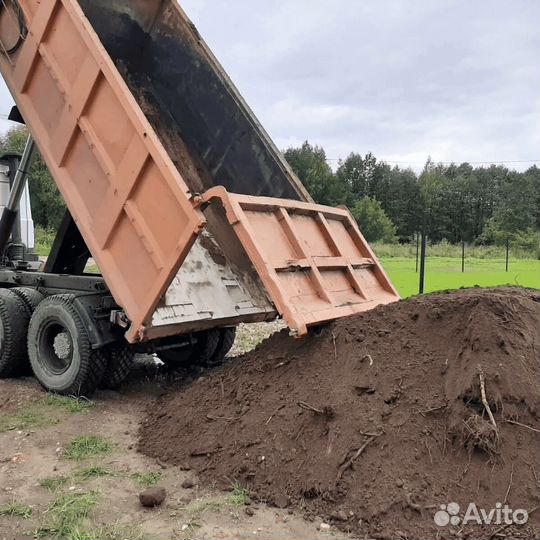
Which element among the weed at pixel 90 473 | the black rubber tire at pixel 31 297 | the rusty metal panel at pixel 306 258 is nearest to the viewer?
the weed at pixel 90 473

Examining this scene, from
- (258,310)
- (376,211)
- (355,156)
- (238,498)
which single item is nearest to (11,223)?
(258,310)

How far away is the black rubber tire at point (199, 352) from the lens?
20.6ft

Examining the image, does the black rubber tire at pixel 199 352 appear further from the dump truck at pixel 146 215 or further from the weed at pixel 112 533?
the weed at pixel 112 533

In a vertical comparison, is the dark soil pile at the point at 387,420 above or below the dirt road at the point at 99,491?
above

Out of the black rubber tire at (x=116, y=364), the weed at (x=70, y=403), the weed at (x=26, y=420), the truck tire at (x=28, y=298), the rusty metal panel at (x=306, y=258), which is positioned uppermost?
the rusty metal panel at (x=306, y=258)

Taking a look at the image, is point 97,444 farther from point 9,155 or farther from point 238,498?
point 9,155

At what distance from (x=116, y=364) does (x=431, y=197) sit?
148 feet

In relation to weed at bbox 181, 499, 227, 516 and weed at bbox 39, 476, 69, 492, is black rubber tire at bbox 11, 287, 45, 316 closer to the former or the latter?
weed at bbox 39, 476, 69, 492

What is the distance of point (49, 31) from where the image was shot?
16.9 feet

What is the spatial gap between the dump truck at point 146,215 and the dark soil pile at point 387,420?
0.46 m

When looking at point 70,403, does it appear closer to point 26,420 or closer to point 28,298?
point 26,420

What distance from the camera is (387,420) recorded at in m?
3.47

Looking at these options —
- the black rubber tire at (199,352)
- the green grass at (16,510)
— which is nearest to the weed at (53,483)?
the green grass at (16,510)

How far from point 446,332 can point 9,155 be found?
5759 mm
